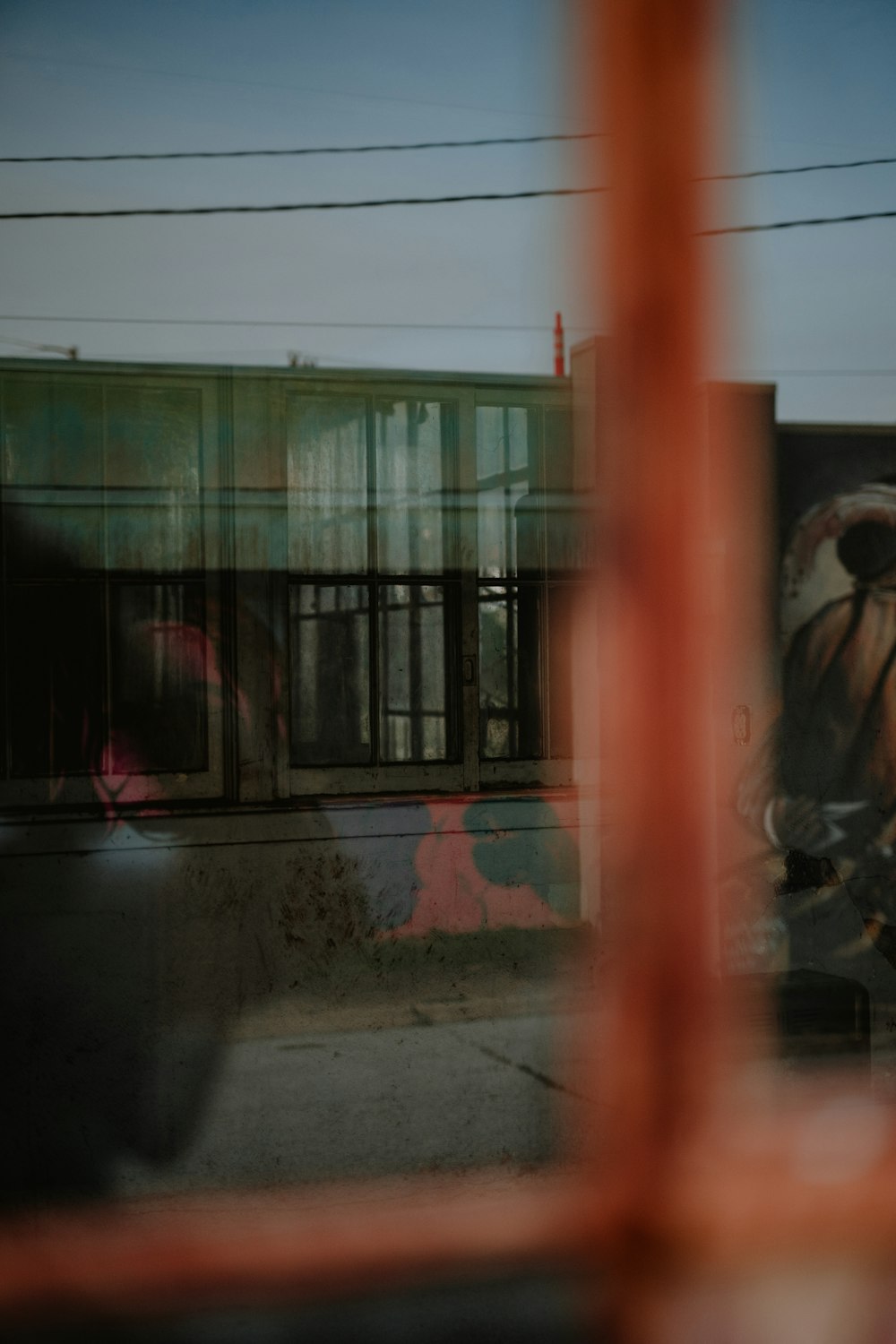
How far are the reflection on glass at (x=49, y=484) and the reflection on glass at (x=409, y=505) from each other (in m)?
0.74

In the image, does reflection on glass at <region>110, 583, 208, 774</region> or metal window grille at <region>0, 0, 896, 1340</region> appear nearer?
metal window grille at <region>0, 0, 896, 1340</region>

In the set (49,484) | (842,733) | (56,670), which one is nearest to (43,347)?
(49,484)

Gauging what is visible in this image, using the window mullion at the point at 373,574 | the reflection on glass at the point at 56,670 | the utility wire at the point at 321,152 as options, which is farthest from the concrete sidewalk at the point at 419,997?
the utility wire at the point at 321,152

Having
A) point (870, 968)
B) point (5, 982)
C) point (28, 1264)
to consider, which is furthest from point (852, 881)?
point (28, 1264)

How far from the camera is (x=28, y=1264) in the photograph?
1.48m

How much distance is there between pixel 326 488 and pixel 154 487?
0.45 metres

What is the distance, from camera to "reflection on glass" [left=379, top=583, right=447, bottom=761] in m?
3.21

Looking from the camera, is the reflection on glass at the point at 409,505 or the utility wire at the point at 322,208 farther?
the reflection on glass at the point at 409,505

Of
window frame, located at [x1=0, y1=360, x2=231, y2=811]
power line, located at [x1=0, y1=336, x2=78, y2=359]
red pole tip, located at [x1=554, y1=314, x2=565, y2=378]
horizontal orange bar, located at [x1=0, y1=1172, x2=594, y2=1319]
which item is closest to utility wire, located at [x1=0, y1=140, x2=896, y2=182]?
red pole tip, located at [x1=554, y1=314, x2=565, y2=378]

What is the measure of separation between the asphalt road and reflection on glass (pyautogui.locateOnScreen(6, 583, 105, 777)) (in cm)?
87

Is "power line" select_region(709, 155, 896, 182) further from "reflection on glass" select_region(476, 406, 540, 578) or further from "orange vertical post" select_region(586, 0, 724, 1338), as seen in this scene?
"reflection on glass" select_region(476, 406, 540, 578)

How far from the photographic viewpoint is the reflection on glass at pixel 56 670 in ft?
10.1

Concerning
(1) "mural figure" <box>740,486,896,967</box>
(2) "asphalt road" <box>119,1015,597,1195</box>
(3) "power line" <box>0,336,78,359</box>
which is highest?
(3) "power line" <box>0,336,78,359</box>

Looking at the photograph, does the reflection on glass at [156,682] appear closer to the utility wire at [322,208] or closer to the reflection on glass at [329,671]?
the reflection on glass at [329,671]
